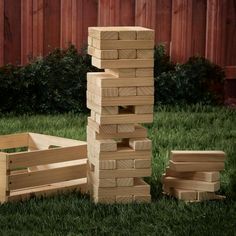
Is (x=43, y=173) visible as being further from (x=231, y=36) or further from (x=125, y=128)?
(x=231, y=36)

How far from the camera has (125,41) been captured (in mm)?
7219

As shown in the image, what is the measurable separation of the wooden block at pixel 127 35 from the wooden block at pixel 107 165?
886 mm

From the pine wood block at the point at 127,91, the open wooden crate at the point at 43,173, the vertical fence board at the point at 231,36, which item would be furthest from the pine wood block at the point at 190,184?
the vertical fence board at the point at 231,36

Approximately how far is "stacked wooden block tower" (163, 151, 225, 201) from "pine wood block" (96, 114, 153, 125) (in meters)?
0.40

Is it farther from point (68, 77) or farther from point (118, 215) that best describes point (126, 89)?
point (68, 77)

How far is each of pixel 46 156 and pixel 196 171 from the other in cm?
111

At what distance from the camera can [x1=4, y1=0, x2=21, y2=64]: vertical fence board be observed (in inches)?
445

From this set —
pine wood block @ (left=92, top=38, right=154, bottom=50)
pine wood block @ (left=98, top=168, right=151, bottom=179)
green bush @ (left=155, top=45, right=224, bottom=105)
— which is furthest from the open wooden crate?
green bush @ (left=155, top=45, right=224, bottom=105)

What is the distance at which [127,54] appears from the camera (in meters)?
7.23

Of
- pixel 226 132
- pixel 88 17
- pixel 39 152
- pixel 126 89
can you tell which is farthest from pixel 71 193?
pixel 88 17

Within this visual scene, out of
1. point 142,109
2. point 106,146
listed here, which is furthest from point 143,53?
point 106,146

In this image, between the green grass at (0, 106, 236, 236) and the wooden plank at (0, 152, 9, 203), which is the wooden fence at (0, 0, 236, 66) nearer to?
the green grass at (0, 106, 236, 236)

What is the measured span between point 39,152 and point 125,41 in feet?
3.42

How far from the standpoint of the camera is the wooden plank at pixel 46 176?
24.0 ft
